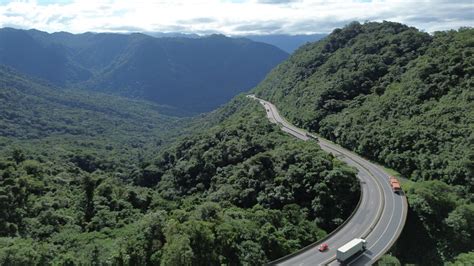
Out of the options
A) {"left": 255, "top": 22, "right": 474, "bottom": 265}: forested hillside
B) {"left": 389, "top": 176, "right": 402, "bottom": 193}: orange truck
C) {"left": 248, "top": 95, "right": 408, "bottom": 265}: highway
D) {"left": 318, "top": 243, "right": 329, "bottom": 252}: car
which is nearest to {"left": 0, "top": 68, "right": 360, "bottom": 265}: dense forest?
{"left": 248, "top": 95, "right": 408, "bottom": 265}: highway

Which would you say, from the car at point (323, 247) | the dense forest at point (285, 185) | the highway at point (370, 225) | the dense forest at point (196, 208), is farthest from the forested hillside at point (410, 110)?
the car at point (323, 247)

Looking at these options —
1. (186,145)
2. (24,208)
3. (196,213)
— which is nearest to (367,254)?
(196,213)

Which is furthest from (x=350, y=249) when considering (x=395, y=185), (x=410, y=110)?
(x=410, y=110)

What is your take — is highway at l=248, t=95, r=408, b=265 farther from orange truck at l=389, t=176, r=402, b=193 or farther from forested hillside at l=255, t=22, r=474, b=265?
forested hillside at l=255, t=22, r=474, b=265

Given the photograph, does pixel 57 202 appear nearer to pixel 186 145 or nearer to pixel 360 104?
pixel 186 145

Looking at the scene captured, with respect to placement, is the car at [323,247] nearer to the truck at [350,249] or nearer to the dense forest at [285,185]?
the truck at [350,249]

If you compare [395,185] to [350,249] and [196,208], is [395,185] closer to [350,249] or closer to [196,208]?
[350,249]
